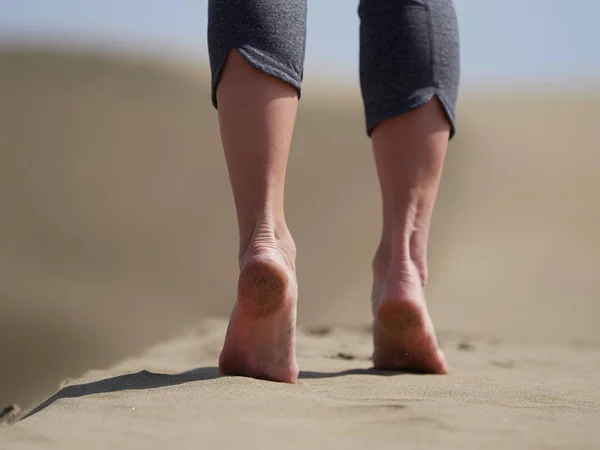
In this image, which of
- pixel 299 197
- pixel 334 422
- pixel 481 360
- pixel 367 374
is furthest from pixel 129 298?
pixel 334 422

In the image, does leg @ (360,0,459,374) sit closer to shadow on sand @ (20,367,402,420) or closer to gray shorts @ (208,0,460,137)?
gray shorts @ (208,0,460,137)

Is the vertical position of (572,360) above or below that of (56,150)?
below

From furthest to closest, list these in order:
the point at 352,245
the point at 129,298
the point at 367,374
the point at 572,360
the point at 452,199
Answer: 1. the point at 452,199
2. the point at 352,245
3. the point at 129,298
4. the point at 572,360
5. the point at 367,374

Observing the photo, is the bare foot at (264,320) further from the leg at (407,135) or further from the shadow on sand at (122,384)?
the leg at (407,135)

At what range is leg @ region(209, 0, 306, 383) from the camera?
1.36 metres

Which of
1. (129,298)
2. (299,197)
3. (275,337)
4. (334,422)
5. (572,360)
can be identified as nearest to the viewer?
(334,422)

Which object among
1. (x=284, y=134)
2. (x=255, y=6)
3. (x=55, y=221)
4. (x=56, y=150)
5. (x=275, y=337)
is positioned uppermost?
(x=56, y=150)

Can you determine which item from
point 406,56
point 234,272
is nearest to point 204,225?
point 234,272

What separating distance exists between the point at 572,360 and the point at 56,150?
304 inches

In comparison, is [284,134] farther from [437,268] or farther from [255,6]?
[437,268]

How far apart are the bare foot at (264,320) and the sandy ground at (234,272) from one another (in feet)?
0.20

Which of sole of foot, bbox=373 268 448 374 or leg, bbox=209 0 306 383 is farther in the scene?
sole of foot, bbox=373 268 448 374

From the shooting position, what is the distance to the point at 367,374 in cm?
161

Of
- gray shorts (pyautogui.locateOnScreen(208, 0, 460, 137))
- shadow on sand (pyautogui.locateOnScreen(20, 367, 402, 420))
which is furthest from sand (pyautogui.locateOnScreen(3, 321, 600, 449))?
gray shorts (pyautogui.locateOnScreen(208, 0, 460, 137))
